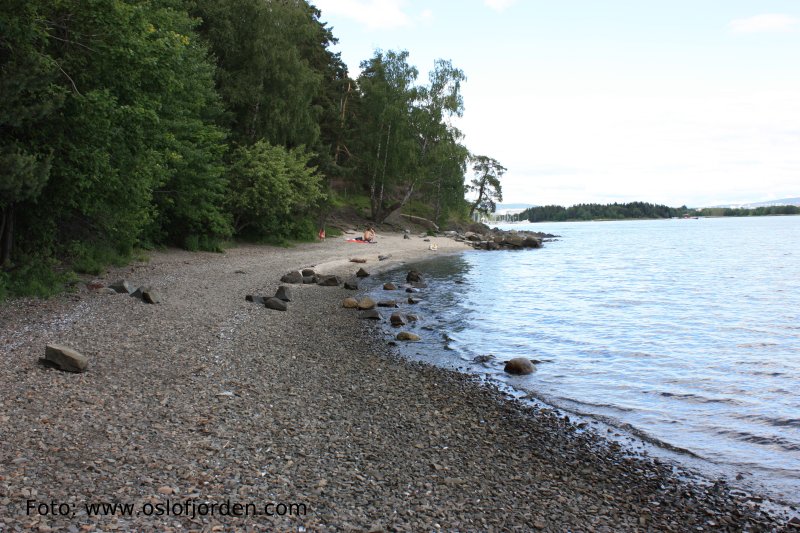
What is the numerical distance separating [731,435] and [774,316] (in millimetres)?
14318

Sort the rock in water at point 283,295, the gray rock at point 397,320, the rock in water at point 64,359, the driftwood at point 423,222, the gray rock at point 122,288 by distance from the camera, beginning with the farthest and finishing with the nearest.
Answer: the driftwood at point 423,222 → the rock in water at point 283,295 → the gray rock at point 397,320 → the gray rock at point 122,288 → the rock in water at point 64,359

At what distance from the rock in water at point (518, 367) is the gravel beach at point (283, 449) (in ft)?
5.41

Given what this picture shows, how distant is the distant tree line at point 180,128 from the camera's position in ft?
41.3

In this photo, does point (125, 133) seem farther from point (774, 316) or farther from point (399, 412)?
point (774, 316)

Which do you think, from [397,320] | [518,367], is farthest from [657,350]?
[397,320]

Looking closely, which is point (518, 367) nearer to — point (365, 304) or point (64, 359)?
point (365, 304)

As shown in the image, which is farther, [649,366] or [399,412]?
[649,366]

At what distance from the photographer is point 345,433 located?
7.63m

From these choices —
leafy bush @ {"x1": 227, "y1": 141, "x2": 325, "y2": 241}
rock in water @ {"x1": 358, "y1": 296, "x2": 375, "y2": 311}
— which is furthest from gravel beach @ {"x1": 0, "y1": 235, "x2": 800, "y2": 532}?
leafy bush @ {"x1": 227, "y1": 141, "x2": 325, "y2": 241}

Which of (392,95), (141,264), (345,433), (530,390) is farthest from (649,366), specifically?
(392,95)

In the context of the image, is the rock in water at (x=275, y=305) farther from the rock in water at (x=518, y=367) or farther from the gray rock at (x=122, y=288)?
the rock in water at (x=518, y=367)

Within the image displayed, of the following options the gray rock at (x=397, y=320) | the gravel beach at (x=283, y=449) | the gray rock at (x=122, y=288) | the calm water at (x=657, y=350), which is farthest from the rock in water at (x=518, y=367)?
the gray rock at (x=122, y=288)

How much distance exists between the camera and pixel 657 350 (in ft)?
48.8

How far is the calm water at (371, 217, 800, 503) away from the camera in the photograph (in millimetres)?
9039
